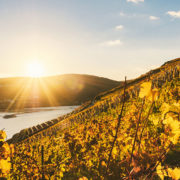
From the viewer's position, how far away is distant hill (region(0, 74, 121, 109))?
263 ft

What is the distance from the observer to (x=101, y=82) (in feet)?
325

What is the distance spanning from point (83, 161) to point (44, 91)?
94379mm

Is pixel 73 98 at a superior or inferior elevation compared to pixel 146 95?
inferior

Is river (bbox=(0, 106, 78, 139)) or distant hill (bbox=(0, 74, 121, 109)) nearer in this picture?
river (bbox=(0, 106, 78, 139))

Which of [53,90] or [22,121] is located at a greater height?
[53,90]

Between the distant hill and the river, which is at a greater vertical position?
the distant hill

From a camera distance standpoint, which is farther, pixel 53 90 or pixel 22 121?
pixel 53 90

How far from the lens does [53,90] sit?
3676 inches

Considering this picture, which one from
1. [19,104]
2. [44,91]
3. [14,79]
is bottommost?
[19,104]

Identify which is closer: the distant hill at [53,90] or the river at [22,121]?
the river at [22,121]

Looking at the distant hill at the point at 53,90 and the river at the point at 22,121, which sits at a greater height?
the distant hill at the point at 53,90

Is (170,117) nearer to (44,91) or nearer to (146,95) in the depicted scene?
(146,95)

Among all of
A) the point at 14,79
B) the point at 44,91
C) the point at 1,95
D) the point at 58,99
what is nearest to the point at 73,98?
the point at 58,99

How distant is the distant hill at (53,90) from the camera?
80125 millimetres
